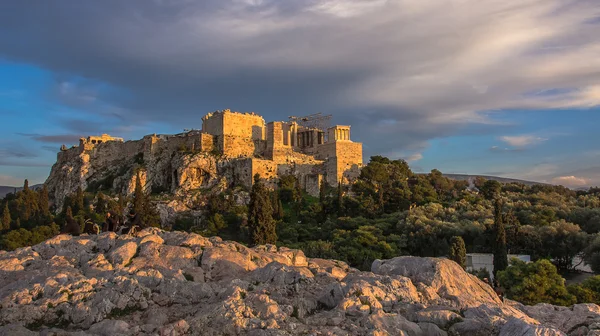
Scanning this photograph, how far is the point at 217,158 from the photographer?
59906mm

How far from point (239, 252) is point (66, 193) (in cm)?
5766

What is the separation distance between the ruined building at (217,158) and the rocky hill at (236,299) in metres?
44.6

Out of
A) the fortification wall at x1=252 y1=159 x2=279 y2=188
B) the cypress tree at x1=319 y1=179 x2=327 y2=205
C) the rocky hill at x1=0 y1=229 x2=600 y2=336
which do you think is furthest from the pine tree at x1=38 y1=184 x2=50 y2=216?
the rocky hill at x1=0 y1=229 x2=600 y2=336

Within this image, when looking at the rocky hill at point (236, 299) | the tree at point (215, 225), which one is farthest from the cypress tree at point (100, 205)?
the rocky hill at point (236, 299)

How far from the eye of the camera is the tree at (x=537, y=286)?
22938 millimetres

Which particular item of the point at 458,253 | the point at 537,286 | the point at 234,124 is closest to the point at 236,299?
the point at 537,286

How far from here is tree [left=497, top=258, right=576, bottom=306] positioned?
2294cm

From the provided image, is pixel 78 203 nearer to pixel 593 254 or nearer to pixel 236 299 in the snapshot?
pixel 593 254

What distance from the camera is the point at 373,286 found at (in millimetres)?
11094

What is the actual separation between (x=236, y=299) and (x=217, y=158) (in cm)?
5058

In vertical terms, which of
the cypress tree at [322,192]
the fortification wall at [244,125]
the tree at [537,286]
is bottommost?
the tree at [537,286]

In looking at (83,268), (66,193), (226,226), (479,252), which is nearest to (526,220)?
(479,252)

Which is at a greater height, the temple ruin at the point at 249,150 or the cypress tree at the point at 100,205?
the temple ruin at the point at 249,150

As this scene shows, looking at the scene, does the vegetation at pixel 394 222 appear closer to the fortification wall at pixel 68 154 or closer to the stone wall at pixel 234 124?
the stone wall at pixel 234 124
